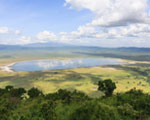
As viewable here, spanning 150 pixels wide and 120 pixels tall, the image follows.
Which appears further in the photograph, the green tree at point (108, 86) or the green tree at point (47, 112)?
the green tree at point (108, 86)

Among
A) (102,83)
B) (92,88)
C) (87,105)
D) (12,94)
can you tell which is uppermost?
(87,105)

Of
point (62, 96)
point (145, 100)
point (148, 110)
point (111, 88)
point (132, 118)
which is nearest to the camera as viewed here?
point (132, 118)

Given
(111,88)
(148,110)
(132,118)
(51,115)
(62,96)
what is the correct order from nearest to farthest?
1. (51,115)
2. (132,118)
3. (148,110)
4. (62,96)
5. (111,88)

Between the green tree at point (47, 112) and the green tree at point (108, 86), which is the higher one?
the green tree at point (47, 112)

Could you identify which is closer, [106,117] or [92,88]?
[106,117]

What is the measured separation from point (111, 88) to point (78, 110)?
38269 millimetres

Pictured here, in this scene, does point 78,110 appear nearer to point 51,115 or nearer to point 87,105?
point 87,105

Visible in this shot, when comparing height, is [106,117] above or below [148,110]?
above

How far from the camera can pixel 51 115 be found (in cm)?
2681

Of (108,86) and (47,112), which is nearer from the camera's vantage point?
(47,112)

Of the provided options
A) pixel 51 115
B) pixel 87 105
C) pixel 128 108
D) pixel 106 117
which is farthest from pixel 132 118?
pixel 51 115

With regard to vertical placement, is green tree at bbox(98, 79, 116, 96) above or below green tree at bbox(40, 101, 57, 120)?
below

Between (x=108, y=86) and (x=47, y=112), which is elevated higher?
(x=47, y=112)

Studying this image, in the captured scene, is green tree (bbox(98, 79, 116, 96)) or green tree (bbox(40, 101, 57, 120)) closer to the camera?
green tree (bbox(40, 101, 57, 120))
